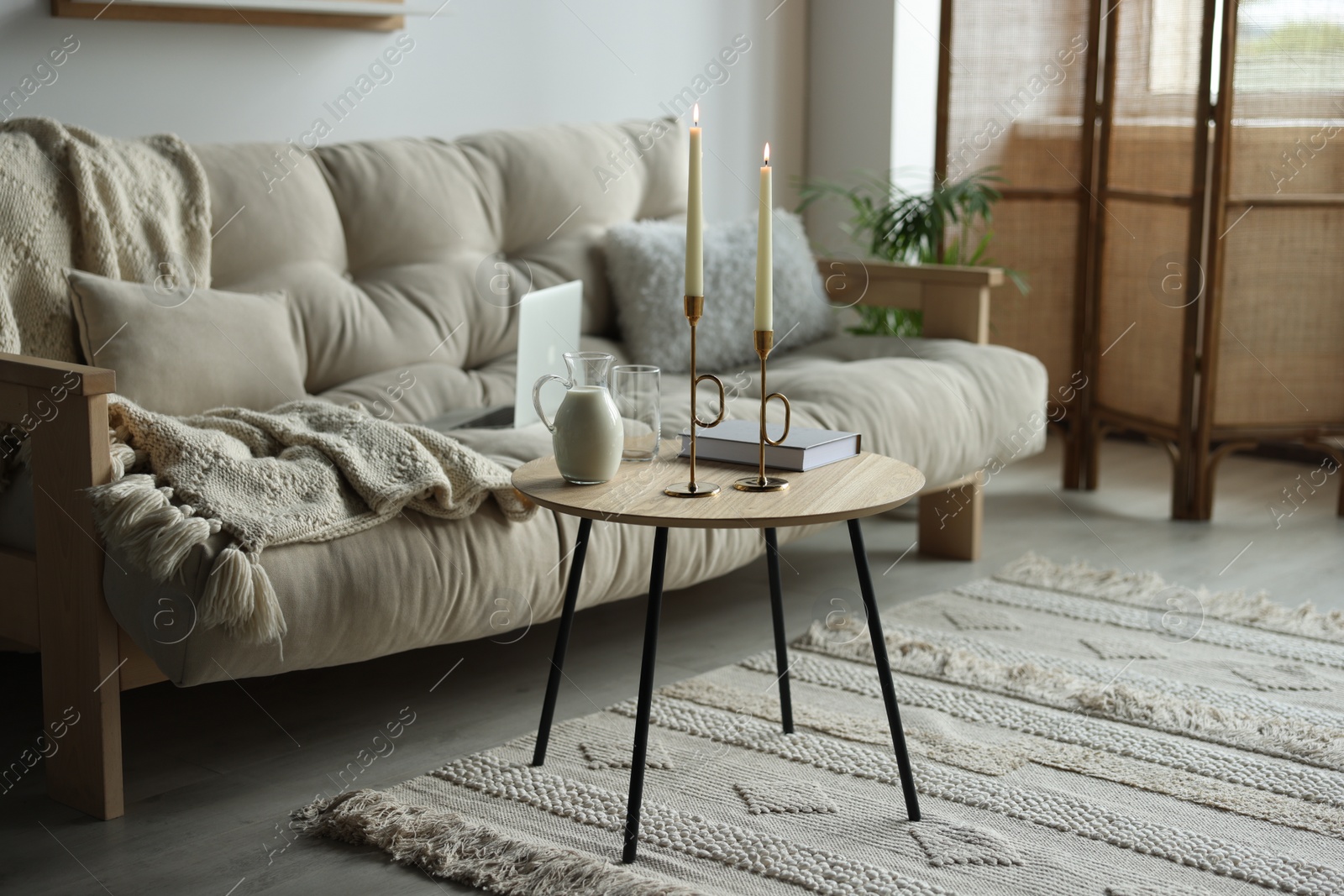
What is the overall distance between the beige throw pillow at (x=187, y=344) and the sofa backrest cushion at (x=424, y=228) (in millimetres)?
131

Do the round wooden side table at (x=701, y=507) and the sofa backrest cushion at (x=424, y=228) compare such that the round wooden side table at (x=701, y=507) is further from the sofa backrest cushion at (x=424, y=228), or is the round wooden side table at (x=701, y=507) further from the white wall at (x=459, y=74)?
the white wall at (x=459, y=74)

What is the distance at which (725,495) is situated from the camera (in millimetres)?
1664

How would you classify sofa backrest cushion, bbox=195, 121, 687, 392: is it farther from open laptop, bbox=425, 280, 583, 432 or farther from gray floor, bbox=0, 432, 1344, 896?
gray floor, bbox=0, 432, 1344, 896

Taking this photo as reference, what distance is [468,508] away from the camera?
76.7 inches

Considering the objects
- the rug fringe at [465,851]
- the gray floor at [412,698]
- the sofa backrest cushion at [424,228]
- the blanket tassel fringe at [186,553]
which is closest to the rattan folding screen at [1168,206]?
the gray floor at [412,698]

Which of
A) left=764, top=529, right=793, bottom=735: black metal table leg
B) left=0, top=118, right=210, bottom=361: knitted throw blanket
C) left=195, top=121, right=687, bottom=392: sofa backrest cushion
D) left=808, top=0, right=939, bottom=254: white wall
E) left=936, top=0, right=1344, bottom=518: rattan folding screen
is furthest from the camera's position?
left=808, top=0, right=939, bottom=254: white wall

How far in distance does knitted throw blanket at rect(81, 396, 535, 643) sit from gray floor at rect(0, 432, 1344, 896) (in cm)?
29

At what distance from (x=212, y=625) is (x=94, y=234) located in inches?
33.6

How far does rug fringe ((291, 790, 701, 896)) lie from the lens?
5.26ft

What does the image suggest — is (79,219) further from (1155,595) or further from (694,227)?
(1155,595)

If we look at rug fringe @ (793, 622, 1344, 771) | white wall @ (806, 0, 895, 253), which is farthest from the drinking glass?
white wall @ (806, 0, 895, 253)

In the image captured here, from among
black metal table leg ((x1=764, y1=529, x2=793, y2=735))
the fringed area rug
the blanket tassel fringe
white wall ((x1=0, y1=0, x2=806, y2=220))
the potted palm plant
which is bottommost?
the fringed area rug

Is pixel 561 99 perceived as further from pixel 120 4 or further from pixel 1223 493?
pixel 1223 493

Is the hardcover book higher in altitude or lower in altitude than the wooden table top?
higher
